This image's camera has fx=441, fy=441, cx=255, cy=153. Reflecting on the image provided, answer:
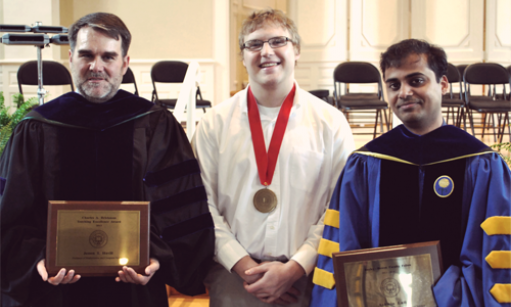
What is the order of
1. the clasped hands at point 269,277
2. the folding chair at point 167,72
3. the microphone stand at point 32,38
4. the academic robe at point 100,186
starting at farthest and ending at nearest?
the folding chair at point 167,72
the microphone stand at point 32,38
the clasped hands at point 269,277
the academic robe at point 100,186

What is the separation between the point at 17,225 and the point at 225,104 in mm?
1042

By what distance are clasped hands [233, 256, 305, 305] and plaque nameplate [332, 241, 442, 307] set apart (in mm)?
379

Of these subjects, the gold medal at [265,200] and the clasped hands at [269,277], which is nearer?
the clasped hands at [269,277]

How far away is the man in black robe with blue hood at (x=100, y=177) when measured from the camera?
1.70 meters

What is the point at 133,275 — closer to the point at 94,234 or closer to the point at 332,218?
the point at 94,234

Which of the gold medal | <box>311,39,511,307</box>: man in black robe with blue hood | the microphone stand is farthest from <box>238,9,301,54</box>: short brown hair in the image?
the microphone stand

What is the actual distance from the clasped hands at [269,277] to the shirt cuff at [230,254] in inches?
0.9

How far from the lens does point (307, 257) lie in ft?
6.22

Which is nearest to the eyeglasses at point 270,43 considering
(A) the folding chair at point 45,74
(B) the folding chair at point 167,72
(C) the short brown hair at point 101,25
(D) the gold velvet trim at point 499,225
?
(C) the short brown hair at point 101,25

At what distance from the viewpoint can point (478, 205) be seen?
62.2 inches

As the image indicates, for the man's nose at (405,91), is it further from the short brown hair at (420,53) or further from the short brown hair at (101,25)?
the short brown hair at (101,25)

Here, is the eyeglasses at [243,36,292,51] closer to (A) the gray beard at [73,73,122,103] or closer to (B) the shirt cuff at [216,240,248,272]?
(A) the gray beard at [73,73,122,103]

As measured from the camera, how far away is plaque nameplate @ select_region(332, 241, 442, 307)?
1502mm

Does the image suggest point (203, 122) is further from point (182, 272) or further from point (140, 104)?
point (182, 272)
